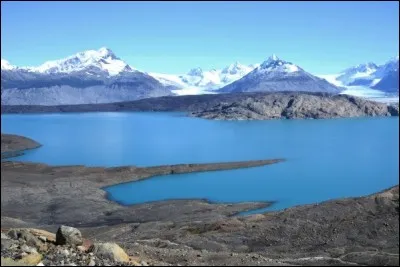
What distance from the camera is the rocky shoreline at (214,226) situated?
12.7 m

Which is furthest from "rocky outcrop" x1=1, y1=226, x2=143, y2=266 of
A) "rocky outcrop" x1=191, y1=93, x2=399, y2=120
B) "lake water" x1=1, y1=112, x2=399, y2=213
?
"rocky outcrop" x1=191, y1=93, x2=399, y2=120

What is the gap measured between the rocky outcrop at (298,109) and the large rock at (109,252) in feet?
389

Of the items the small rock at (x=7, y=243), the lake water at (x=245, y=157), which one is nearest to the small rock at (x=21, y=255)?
the small rock at (x=7, y=243)

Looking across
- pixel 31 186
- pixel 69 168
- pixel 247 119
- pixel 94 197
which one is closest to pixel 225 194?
pixel 94 197

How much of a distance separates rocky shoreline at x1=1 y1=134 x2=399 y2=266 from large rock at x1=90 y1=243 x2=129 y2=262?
0.24m

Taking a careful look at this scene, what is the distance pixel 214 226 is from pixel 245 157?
1504 inches

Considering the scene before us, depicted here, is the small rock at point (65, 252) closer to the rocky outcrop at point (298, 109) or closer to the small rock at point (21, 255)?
the small rock at point (21, 255)

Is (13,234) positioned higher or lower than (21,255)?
lower

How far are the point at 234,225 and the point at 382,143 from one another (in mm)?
58326

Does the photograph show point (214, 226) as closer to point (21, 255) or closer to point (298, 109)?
point (21, 255)

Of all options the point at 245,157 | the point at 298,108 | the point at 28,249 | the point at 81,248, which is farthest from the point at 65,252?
the point at 298,108

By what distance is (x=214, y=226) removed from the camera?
19.3 meters

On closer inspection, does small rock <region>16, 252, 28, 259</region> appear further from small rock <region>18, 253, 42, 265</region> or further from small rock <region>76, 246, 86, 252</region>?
small rock <region>76, 246, 86, 252</region>

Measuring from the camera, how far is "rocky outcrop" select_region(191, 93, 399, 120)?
130125mm
